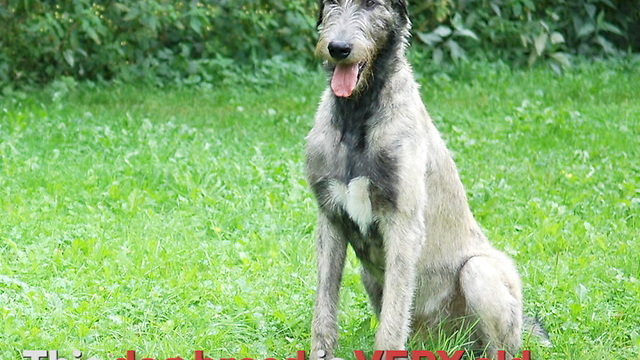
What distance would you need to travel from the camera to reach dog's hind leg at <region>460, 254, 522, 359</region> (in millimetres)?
4273

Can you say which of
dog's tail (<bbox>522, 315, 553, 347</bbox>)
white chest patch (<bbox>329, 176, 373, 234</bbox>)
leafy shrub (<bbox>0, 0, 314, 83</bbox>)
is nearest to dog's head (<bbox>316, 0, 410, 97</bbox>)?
white chest patch (<bbox>329, 176, 373, 234</bbox>)

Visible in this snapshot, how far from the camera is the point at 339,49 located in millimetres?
3941

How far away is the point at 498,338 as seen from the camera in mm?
4316

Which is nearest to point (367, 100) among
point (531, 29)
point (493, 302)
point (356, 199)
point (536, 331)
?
point (356, 199)

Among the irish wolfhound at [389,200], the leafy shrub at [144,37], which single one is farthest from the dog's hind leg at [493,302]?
→ the leafy shrub at [144,37]

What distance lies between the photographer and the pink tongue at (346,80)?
400cm

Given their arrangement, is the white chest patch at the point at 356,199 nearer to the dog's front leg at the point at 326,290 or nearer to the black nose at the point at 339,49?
the dog's front leg at the point at 326,290

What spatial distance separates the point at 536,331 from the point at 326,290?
1121 millimetres

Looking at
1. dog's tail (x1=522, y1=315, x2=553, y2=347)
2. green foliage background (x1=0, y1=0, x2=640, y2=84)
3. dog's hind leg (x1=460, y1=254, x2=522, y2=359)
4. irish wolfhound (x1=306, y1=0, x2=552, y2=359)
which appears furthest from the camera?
green foliage background (x1=0, y1=0, x2=640, y2=84)

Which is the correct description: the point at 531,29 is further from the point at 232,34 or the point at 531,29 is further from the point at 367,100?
the point at 367,100

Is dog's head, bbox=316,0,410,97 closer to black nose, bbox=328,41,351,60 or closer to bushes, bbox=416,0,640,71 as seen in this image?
black nose, bbox=328,41,351,60

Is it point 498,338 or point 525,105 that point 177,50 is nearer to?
point 525,105

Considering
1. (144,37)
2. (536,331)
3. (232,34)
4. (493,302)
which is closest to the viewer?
(493,302)

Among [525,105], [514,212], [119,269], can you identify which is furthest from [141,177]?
[525,105]
